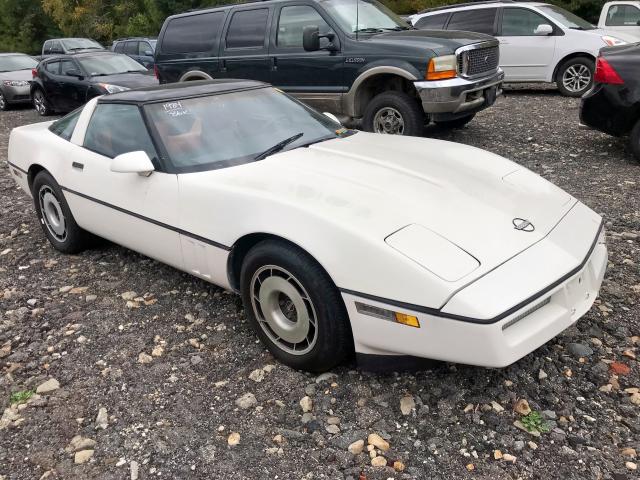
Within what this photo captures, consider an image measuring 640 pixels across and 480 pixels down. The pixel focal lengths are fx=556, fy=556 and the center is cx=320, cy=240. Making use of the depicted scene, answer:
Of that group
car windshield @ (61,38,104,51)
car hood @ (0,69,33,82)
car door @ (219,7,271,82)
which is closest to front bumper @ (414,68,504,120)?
car door @ (219,7,271,82)

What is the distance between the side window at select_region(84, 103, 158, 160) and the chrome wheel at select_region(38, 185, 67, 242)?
704 millimetres

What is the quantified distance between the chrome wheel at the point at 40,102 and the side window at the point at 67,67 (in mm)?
1454

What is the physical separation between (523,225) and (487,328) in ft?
2.29

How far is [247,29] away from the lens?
25.0ft

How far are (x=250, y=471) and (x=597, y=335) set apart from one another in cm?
200

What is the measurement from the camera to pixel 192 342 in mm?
3260

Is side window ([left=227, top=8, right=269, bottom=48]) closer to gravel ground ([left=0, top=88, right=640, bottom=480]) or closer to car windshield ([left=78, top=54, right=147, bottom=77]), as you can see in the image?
car windshield ([left=78, top=54, right=147, bottom=77])

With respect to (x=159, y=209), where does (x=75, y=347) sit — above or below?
below

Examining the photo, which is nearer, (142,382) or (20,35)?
(142,382)

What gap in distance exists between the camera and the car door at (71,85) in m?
10.9

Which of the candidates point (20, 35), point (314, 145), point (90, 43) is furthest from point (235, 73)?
point (20, 35)

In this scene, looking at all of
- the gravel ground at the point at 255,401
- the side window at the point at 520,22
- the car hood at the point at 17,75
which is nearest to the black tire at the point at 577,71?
the side window at the point at 520,22

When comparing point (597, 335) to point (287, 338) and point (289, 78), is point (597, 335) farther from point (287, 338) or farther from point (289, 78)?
point (289, 78)

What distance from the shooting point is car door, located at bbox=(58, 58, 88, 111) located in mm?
10922
